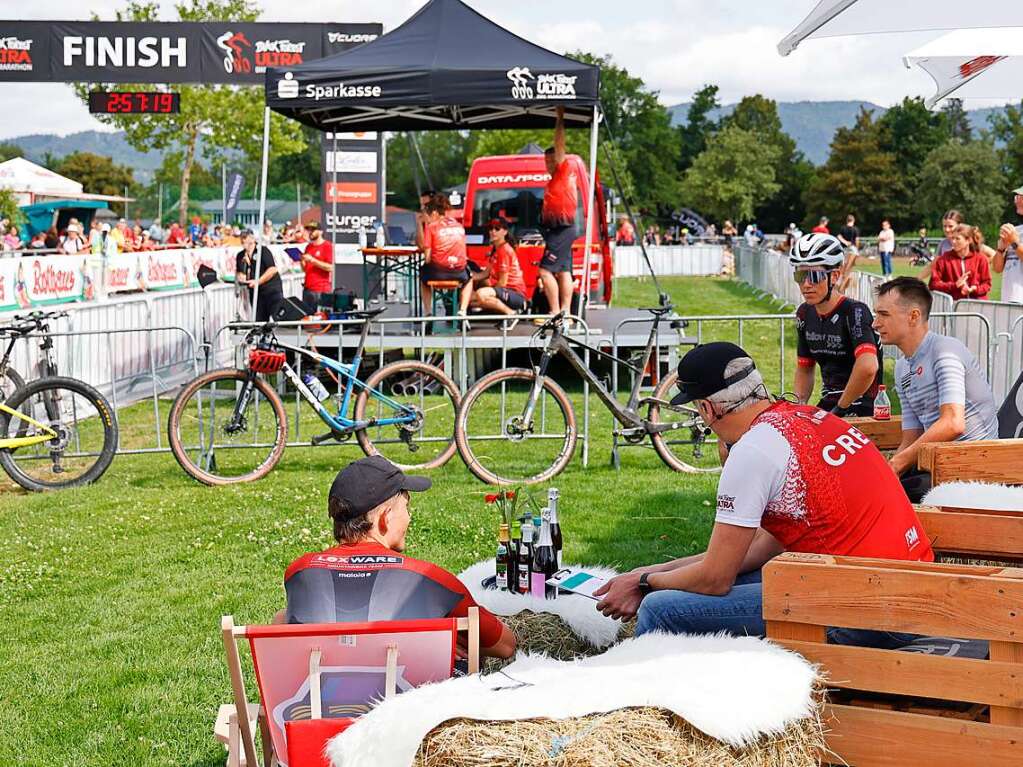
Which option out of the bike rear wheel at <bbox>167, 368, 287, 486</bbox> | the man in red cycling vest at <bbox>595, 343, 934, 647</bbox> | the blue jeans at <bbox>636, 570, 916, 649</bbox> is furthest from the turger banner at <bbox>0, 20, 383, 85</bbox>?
the blue jeans at <bbox>636, 570, 916, 649</bbox>

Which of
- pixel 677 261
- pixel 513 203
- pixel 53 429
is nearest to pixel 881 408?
pixel 53 429

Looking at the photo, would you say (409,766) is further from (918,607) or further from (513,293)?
(513,293)

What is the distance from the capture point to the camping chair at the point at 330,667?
330 cm

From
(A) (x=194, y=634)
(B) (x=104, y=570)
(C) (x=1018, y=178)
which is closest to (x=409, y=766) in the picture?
(A) (x=194, y=634)

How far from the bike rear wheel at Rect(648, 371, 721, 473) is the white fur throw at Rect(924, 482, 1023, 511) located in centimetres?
459

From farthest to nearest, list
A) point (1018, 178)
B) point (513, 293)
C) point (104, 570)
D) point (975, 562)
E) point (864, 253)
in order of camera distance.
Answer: point (1018, 178), point (864, 253), point (513, 293), point (104, 570), point (975, 562)

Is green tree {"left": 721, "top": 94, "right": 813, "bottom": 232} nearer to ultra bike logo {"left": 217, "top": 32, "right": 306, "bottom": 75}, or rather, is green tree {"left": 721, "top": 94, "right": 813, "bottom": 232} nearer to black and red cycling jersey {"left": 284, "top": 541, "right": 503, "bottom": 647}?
ultra bike logo {"left": 217, "top": 32, "right": 306, "bottom": 75}

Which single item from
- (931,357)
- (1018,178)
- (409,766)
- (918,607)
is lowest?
(409,766)

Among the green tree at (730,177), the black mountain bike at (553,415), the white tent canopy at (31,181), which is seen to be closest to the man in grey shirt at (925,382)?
the black mountain bike at (553,415)

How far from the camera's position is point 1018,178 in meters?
90.1

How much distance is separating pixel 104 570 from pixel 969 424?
16.1 feet

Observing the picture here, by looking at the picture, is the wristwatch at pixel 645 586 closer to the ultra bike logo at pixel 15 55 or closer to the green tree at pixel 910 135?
the ultra bike logo at pixel 15 55

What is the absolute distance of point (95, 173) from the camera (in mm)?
112438

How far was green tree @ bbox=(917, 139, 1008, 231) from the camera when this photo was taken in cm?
8431
